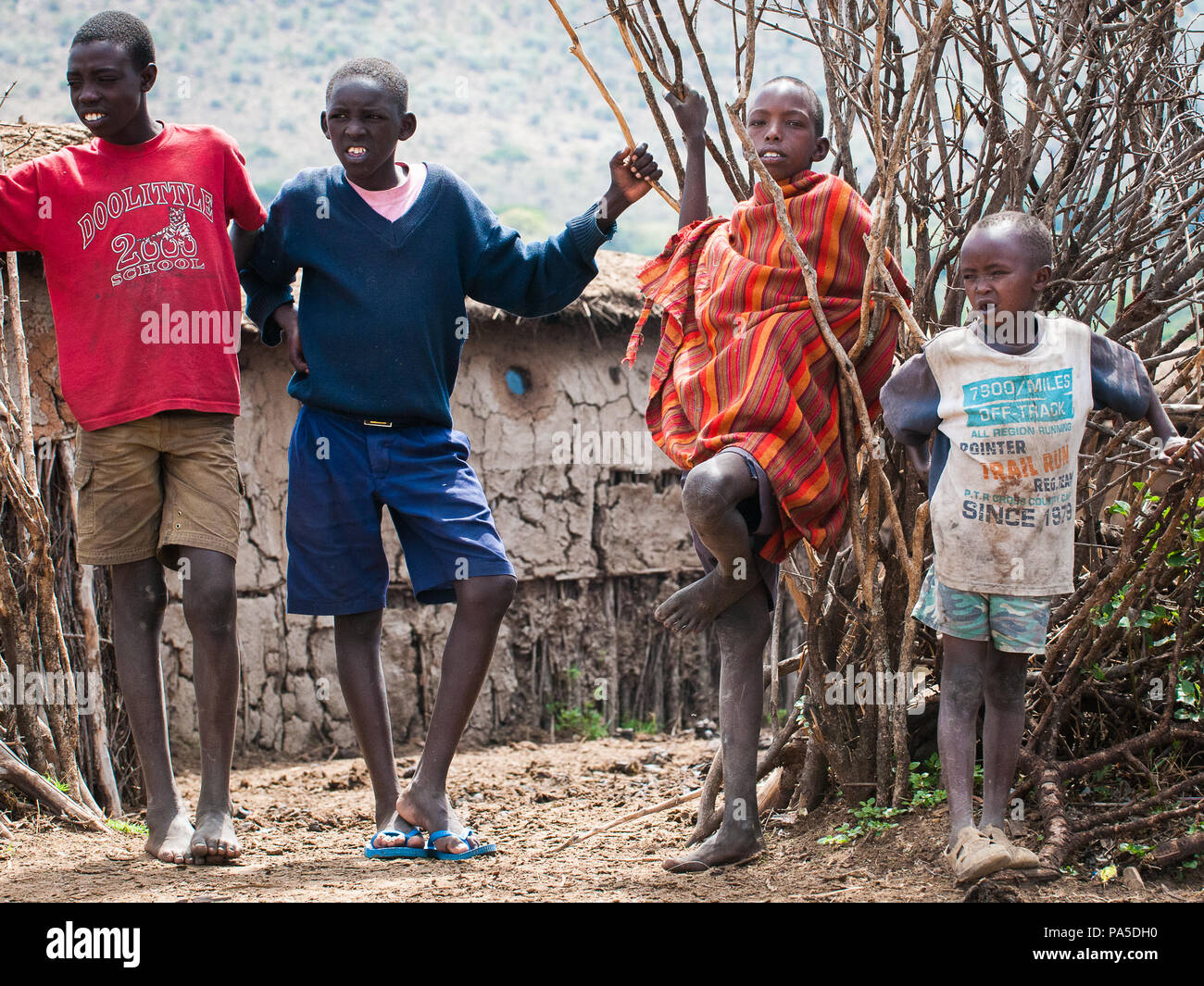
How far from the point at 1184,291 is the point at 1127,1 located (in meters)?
0.82

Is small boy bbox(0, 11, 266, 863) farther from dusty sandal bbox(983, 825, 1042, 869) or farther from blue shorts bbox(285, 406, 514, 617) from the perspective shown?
dusty sandal bbox(983, 825, 1042, 869)

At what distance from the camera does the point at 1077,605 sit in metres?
3.22

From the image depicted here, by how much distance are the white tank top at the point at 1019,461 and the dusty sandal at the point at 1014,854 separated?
0.52m

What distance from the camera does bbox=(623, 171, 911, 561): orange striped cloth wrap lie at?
2994mm

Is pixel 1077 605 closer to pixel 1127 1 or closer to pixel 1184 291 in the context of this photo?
pixel 1184 291

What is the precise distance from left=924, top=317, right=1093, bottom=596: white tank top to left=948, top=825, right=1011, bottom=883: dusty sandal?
1.73 ft

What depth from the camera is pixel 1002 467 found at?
2.64 metres

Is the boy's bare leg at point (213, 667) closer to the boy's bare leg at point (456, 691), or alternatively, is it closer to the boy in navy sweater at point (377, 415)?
the boy in navy sweater at point (377, 415)

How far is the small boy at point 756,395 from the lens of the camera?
2.95 metres

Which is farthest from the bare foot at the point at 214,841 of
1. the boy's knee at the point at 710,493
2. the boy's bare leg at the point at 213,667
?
the boy's knee at the point at 710,493

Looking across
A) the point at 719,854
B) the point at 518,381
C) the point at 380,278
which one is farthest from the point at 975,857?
the point at 518,381

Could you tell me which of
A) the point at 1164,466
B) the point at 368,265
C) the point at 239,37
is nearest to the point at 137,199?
the point at 368,265

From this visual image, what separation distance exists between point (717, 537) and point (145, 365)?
151 centimetres

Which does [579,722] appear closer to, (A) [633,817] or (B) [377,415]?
(A) [633,817]
